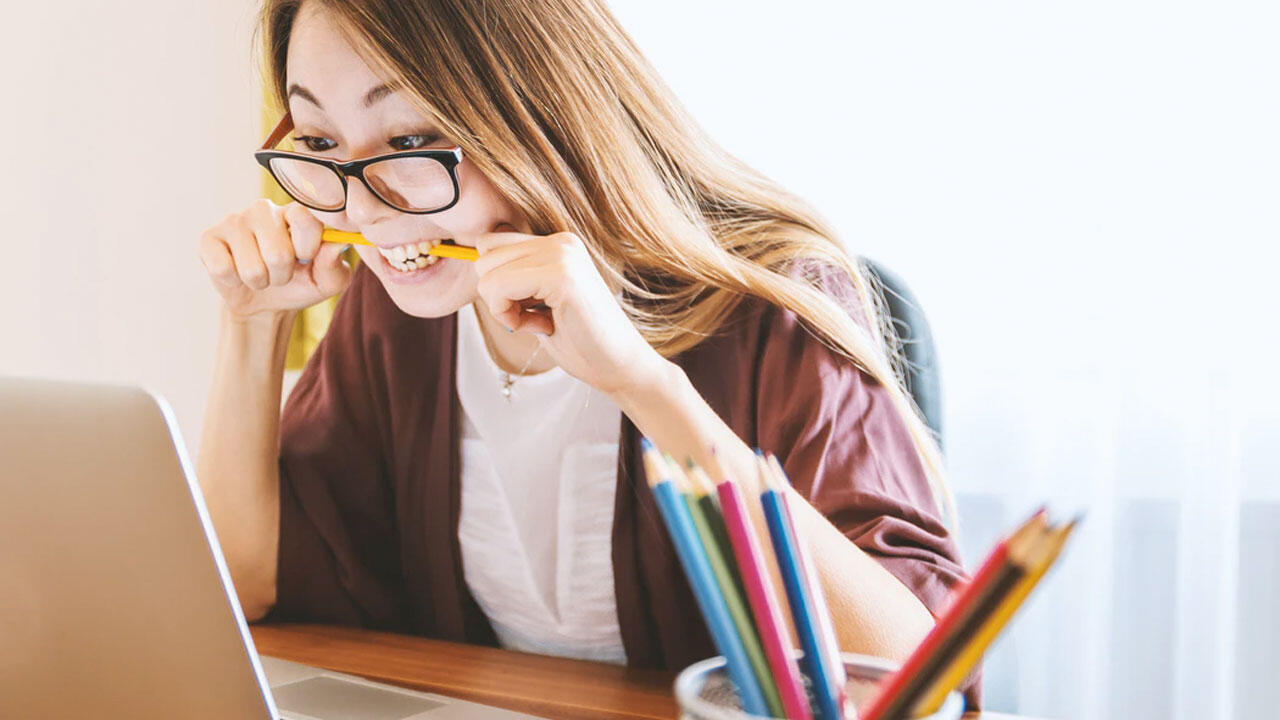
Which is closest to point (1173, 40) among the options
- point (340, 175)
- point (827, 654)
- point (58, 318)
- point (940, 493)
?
point (940, 493)

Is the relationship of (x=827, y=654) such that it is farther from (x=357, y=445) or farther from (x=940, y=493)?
(x=357, y=445)

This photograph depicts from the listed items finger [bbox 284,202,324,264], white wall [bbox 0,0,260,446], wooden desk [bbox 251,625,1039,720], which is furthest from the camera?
white wall [bbox 0,0,260,446]

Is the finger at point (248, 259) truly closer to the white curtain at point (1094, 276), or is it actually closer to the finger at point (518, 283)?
the finger at point (518, 283)

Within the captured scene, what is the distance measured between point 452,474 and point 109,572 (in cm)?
60

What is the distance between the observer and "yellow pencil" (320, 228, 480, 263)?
3.03 ft

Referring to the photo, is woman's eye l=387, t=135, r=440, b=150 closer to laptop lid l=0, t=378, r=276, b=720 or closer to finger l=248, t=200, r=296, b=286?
finger l=248, t=200, r=296, b=286

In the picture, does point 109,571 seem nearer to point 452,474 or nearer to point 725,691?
point 725,691

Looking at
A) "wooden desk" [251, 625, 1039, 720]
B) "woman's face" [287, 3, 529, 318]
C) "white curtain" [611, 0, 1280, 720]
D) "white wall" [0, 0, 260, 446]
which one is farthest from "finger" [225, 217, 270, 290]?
"white wall" [0, 0, 260, 446]

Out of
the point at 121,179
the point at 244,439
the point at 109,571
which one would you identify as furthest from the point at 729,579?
the point at 121,179

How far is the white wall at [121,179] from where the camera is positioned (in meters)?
2.32

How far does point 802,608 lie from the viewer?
0.37 meters

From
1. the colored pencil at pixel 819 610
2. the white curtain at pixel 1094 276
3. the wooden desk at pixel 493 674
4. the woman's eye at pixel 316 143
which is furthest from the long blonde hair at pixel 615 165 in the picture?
the white curtain at pixel 1094 276

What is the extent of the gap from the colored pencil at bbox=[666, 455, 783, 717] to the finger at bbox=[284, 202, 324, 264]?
79cm

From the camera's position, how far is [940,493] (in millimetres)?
1074
